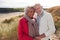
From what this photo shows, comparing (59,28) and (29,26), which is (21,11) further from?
(59,28)

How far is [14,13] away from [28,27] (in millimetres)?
213

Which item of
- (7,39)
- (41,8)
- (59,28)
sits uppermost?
(41,8)

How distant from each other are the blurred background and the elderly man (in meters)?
0.04

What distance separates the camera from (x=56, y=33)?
1.27m

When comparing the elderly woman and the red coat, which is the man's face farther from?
the red coat

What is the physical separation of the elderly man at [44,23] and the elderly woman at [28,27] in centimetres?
5

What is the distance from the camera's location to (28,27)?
127 cm

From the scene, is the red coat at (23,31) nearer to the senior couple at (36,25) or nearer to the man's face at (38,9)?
the senior couple at (36,25)

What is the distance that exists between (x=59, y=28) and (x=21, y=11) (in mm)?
431

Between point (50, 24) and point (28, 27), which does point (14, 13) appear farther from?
point (50, 24)

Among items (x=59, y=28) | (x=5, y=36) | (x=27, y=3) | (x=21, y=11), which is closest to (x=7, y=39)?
(x=5, y=36)

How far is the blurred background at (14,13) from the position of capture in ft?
4.20

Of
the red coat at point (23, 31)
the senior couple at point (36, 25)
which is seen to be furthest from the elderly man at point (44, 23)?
the red coat at point (23, 31)

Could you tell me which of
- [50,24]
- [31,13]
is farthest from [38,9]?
[50,24]
